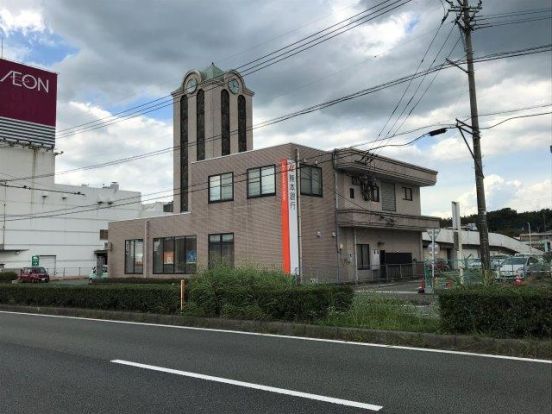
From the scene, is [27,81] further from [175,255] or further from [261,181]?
[261,181]

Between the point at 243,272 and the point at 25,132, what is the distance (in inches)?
1974

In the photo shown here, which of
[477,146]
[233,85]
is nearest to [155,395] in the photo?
[477,146]

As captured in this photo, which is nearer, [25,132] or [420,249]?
[420,249]

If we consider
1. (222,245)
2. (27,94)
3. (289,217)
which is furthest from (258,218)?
(27,94)

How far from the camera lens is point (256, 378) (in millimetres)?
6680

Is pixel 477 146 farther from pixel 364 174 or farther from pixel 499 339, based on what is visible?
pixel 364 174

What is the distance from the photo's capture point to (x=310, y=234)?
28.3 meters

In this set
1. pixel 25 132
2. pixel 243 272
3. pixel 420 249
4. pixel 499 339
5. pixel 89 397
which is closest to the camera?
pixel 89 397

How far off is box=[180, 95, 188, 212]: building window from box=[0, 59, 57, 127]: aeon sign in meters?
15.5

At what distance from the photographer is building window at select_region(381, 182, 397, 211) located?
34906mm

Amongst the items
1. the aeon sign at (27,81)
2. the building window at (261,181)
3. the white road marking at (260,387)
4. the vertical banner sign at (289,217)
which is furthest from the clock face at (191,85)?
the white road marking at (260,387)

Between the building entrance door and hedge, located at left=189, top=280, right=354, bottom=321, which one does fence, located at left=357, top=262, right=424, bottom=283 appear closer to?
hedge, located at left=189, top=280, right=354, bottom=321

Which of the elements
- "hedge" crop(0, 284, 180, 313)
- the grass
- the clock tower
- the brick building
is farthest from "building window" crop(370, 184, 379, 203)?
the clock tower

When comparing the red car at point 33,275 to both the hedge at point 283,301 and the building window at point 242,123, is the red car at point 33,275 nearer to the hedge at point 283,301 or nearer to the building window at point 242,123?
the building window at point 242,123
